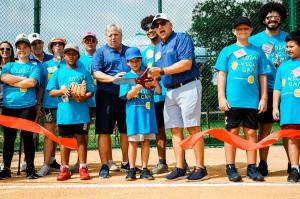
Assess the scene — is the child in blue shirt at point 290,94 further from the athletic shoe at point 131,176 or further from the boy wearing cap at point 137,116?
the athletic shoe at point 131,176

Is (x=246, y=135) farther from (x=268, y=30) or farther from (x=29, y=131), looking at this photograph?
(x=29, y=131)

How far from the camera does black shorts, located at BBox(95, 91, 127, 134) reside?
209 inches

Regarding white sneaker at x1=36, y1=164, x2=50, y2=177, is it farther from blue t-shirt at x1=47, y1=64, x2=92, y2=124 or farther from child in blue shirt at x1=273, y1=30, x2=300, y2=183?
child in blue shirt at x1=273, y1=30, x2=300, y2=183

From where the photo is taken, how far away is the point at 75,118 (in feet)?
16.8

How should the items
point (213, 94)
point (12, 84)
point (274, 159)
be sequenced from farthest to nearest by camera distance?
point (213, 94)
point (274, 159)
point (12, 84)

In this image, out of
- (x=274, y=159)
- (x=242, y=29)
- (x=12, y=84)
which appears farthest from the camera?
(x=274, y=159)

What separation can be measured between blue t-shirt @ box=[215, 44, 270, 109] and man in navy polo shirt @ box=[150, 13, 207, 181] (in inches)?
14.4

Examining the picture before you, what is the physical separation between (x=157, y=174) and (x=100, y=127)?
96cm

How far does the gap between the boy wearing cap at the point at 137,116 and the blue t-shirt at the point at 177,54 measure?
0.74 feet

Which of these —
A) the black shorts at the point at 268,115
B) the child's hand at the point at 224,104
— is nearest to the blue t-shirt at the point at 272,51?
the black shorts at the point at 268,115

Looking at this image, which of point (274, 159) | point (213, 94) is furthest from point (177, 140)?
point (213, 94)

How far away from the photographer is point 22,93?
527 cm

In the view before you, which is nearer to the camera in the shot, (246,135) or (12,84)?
(246,135)

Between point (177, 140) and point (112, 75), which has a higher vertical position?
point (112, 75)
